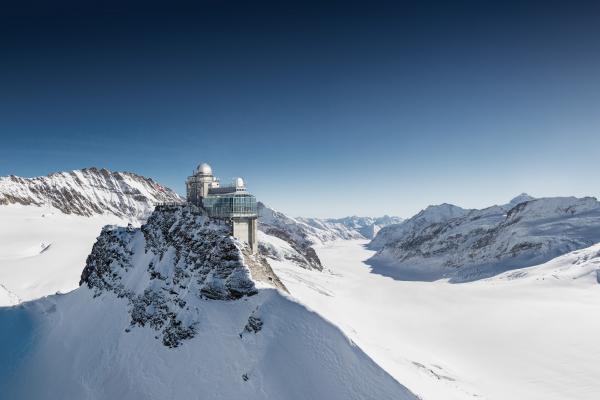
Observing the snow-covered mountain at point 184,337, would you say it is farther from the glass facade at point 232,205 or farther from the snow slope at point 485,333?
the snow slope at point 485,333

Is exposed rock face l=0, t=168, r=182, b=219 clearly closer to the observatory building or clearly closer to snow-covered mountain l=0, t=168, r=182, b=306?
snow-covered mountain l=0, t=168, r=182, b=306

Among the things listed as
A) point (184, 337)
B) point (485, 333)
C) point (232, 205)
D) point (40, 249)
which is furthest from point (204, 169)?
point (40, 249)

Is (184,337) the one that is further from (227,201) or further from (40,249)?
(40,249)

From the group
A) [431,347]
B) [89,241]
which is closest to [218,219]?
[431,347]

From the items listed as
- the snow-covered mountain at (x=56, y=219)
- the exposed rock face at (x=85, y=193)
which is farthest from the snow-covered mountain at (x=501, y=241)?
the exposed rock face at (x=85, y=193)

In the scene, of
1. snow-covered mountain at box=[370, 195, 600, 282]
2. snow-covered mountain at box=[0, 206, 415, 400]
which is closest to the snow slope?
snow-covered mountain at box=[0, 206, 415, 400]

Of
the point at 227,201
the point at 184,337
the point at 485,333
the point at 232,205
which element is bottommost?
the point at 485,333
